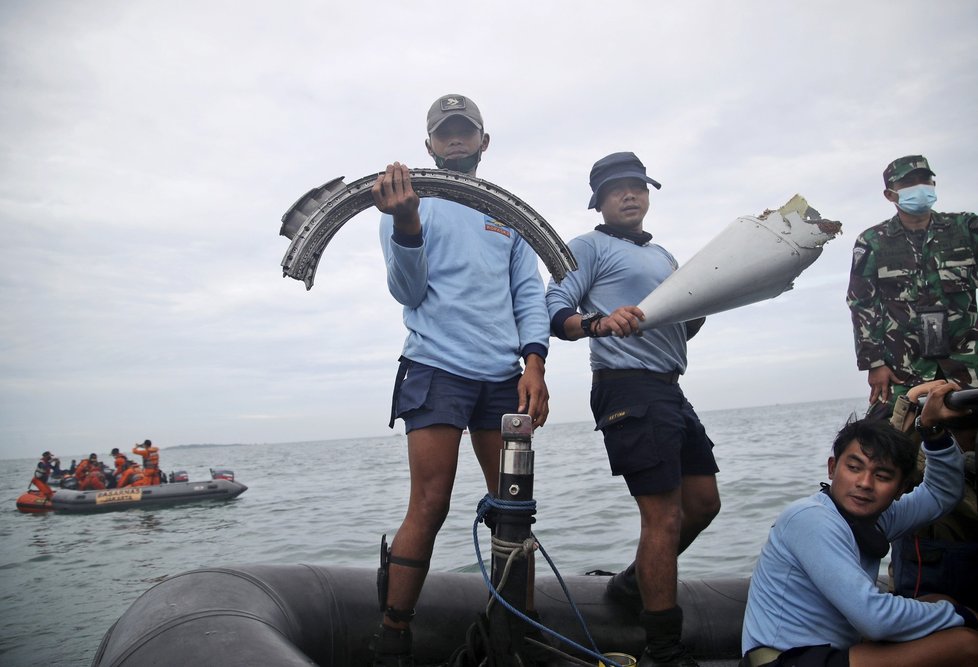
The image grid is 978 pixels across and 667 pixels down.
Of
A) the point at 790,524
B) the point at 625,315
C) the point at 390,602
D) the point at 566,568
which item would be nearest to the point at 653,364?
the point at 625,315

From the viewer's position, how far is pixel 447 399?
2.71m

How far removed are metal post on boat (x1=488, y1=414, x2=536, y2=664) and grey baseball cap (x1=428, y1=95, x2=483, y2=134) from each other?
4.84ft

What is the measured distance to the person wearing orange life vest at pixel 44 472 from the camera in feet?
71.1

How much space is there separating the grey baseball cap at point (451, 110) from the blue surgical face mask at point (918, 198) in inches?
107

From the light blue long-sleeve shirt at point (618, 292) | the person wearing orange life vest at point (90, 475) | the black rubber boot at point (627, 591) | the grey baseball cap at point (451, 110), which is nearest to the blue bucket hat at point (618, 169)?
the light blue long-sleeve shirt at point (618, 292)

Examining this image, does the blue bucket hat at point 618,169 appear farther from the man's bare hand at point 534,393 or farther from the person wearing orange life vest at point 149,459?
the person wearing orange life vest at point 149,459

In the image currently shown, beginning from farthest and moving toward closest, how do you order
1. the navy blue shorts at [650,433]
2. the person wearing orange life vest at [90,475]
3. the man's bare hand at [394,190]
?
the person wearing orange life vest at [90,475] → the navy blue shorts at [650,433] → the man's bare hand at [394,190]

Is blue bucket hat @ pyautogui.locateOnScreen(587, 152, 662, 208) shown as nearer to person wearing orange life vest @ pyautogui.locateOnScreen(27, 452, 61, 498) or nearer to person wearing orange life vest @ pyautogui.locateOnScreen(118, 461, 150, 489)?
person wearing orange life vest @ pyautogui.locateOnScreen(118, 461, 150, 489)

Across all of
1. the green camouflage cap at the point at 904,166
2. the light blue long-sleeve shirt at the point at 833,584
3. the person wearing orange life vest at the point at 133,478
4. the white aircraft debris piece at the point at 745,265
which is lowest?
the person wearing orange life vest at the point at 133,478

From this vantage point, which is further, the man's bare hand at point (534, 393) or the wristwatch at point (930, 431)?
the man's bare hand at point (534, 393)

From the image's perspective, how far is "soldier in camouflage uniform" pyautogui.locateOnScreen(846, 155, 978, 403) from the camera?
3.77 meters

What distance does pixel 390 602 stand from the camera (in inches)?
101

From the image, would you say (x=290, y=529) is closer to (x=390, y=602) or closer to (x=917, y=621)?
(x=390, y=602)

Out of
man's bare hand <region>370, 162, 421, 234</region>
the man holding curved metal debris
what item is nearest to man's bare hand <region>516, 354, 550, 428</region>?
the man holding curved metal debris
